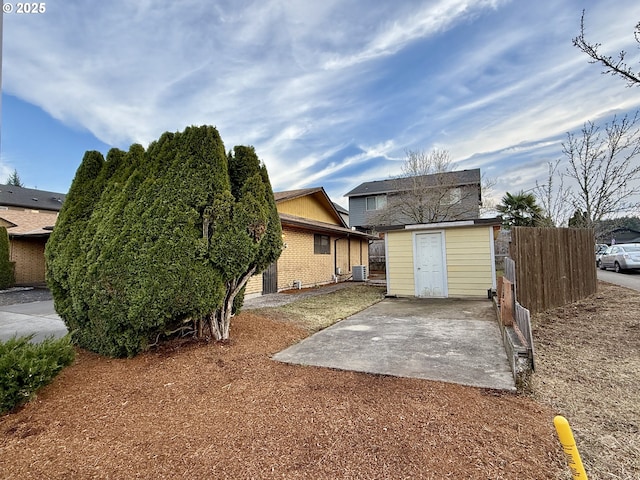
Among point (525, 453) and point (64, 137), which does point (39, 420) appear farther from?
point (64, 137)

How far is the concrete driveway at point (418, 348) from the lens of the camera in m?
3.53

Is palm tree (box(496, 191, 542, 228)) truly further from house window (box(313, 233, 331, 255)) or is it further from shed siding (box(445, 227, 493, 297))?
shed siding (box(445, 227, 493, 297))

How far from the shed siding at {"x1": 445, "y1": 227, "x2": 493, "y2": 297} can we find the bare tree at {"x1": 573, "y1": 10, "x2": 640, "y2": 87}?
5.21 metres

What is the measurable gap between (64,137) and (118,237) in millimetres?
10073

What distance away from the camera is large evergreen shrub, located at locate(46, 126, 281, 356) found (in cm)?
378

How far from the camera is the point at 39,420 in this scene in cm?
264

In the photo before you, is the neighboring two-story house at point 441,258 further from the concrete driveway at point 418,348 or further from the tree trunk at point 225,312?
the tree trunk at point 225,312

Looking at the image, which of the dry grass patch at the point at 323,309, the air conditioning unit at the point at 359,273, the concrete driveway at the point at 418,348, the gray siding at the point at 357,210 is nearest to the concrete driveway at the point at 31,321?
the dry grass patch at the point at 323,309

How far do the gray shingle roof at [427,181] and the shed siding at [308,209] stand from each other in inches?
238

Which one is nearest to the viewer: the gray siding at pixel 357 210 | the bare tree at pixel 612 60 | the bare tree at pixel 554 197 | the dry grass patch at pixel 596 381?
the dry grass patch at pixel 596 381

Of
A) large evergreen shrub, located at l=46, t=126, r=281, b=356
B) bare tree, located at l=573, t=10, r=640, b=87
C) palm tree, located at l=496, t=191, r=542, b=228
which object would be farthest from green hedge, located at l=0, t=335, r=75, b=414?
palm tree, located at l=496, t=191, r=542, b=228

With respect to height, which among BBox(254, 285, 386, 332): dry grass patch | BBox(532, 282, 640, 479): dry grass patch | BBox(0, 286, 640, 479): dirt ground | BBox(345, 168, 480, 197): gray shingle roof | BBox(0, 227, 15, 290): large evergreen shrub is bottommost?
BBox(532, 282, 640, 479): dry grass patch

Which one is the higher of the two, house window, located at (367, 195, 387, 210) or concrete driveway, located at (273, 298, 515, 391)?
house window, located at (367, 195, 387, 210)

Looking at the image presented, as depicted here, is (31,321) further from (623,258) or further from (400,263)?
(623,258)
